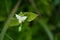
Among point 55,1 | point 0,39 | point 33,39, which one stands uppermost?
point 55,1

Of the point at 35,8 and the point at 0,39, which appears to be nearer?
the point at 0,39

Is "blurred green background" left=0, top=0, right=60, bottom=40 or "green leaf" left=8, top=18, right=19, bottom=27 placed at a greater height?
"blurred green background" left=0, top=0, right=60, bottom=40

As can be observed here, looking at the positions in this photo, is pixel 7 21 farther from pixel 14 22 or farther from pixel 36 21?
pixel 36 21

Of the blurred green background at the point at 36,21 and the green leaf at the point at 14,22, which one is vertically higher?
the blurred green background at the point at 36,21

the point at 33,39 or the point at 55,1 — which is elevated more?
the point at 55,1

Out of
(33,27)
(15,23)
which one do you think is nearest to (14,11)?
(15,23)

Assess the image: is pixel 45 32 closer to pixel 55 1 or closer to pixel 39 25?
pixel 39 25

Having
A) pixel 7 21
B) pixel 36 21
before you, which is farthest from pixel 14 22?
Result: pixel 36 21
